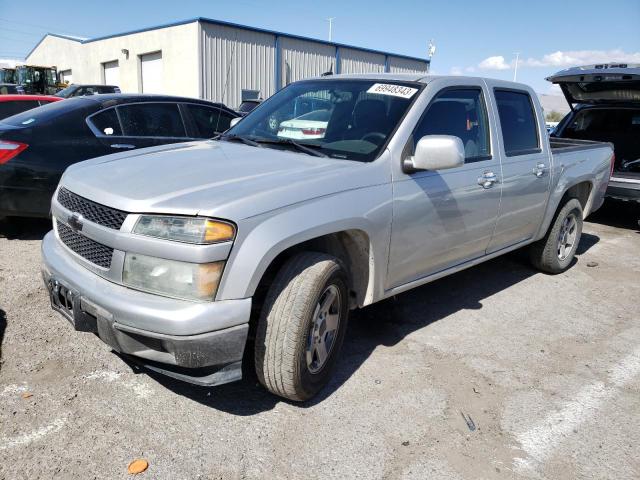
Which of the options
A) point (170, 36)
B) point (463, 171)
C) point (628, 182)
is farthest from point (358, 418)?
point (170, 36)

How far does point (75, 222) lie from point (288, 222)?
1.13 m

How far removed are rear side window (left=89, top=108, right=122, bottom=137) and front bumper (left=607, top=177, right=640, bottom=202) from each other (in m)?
6.39

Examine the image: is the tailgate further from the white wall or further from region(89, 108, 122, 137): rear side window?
the white wall

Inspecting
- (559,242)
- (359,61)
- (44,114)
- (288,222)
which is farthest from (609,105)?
(359,61)

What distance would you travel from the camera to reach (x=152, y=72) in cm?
2520

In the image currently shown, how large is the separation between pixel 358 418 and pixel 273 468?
59 cm

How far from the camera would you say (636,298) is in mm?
5055

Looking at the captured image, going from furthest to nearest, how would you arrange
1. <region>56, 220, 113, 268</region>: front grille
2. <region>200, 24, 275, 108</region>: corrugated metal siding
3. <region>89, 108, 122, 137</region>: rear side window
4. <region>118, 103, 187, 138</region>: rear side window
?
1. <region>200, 24, 275, 108</region>: corrugated metal siding
2. <region>118, 103, 187, 138</region>: rear side window
3. <region>89, 108, 122, 137</region>: rear side window
4. <region>56, 220, 113, 268</region>: front grille

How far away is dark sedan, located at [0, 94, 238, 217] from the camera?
5129mm

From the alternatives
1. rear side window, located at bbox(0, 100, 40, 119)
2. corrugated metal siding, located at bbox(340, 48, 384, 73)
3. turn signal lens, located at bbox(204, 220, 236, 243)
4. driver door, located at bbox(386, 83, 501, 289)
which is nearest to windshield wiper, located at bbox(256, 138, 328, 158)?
driver door, located at bbox(386, 83, 501, 289)

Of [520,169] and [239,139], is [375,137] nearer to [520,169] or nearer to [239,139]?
[239,139]

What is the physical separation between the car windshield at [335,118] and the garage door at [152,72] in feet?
73.8

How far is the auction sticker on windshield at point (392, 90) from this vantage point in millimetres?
3543

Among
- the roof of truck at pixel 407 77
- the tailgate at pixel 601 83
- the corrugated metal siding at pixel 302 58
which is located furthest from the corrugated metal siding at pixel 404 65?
the roof of truck at pixel 407 77
